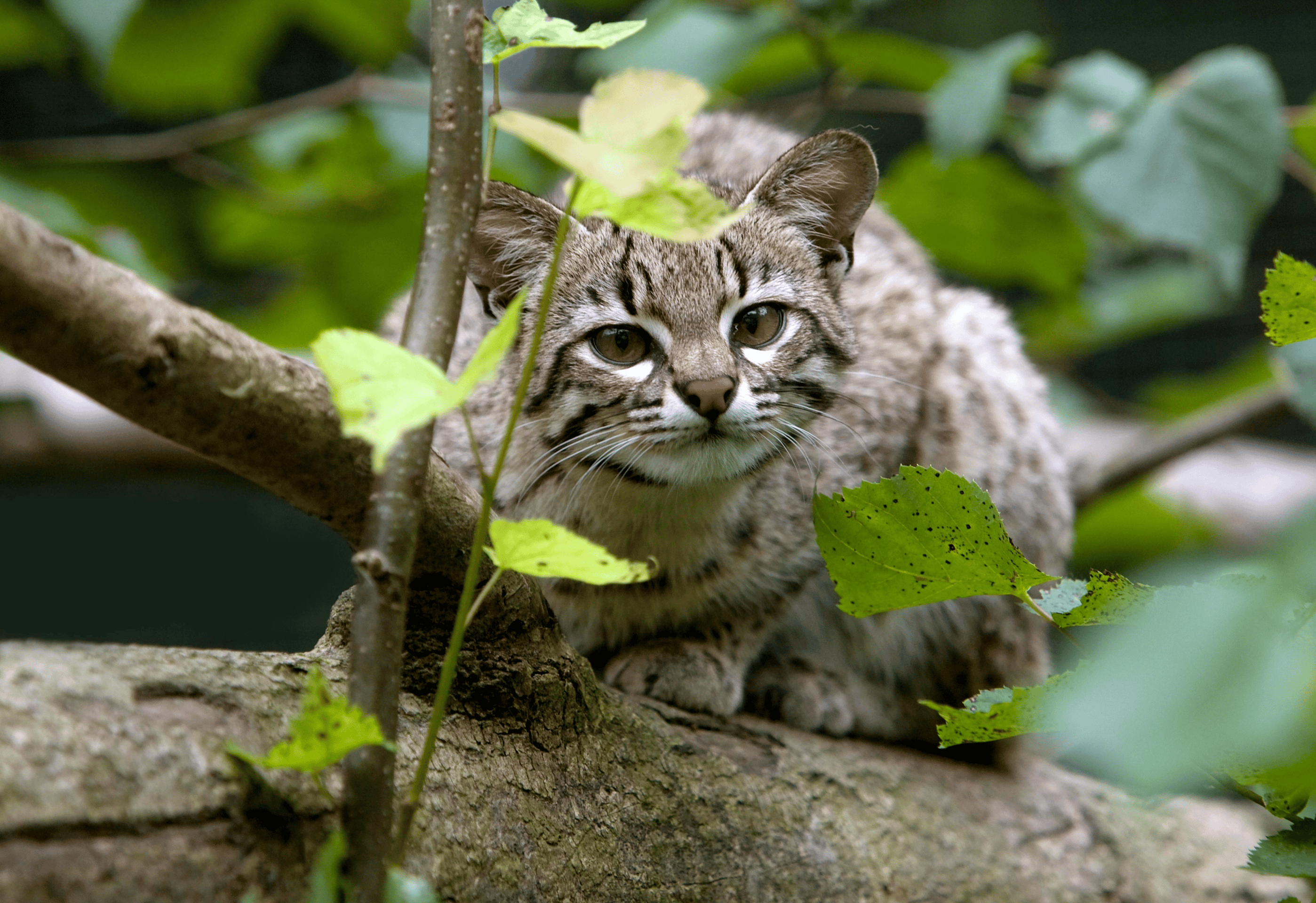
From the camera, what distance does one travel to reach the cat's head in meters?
2.36

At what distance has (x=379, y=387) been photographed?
109cm

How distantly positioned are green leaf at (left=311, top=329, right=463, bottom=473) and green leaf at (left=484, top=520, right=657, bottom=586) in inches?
7.4

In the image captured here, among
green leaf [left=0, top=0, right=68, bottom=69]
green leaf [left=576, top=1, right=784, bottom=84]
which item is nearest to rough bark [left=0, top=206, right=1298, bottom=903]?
green leaf [left=576, top=1, right=784, bottom=84]

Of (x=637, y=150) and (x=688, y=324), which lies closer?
(x=637, y=150)

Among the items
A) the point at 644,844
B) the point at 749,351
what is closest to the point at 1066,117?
the point at 749,351

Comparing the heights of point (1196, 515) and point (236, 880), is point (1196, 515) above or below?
above

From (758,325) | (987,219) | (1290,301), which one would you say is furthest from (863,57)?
(1290,301)

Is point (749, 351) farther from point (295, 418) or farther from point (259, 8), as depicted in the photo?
point (259, 8)

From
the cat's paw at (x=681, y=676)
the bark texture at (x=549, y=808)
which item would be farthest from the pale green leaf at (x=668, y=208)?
the cat's paw at (x=681, y=676)

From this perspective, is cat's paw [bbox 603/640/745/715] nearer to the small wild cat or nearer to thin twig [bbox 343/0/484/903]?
the small wild cat

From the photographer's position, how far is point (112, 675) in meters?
1.46

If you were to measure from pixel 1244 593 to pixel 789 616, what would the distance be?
215cm

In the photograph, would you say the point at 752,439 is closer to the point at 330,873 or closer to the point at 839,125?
the point at 330,873

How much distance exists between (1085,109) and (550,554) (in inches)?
127
